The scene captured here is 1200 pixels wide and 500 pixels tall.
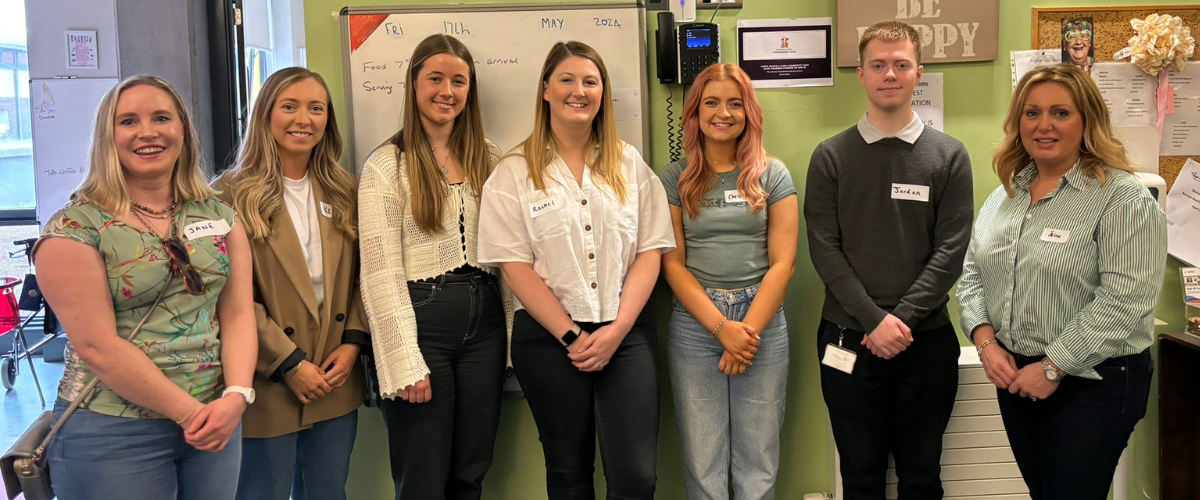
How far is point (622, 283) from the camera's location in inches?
84.7

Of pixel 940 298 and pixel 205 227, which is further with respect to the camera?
pixel 940 298

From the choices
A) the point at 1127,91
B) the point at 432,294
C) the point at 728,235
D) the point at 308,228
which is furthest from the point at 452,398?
the point at 1127,91

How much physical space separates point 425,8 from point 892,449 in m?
2.17

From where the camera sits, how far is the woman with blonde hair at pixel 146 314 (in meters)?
1.58

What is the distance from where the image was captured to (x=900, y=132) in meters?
A: 2.24

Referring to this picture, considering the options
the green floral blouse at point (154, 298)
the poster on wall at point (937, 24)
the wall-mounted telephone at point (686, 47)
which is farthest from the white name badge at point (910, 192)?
the green floral blouse at point (154, 298)

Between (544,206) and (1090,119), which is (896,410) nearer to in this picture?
(1090,119)

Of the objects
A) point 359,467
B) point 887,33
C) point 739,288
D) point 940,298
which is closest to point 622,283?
point 739,288

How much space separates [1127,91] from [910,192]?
1178mm

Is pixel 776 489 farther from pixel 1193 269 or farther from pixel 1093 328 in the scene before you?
pixel 1193 269

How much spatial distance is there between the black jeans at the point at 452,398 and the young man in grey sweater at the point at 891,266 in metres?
1.06

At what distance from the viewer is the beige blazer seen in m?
2.01

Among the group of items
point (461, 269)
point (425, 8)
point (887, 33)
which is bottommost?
point (461, 269)

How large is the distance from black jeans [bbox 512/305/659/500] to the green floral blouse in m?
0.82
